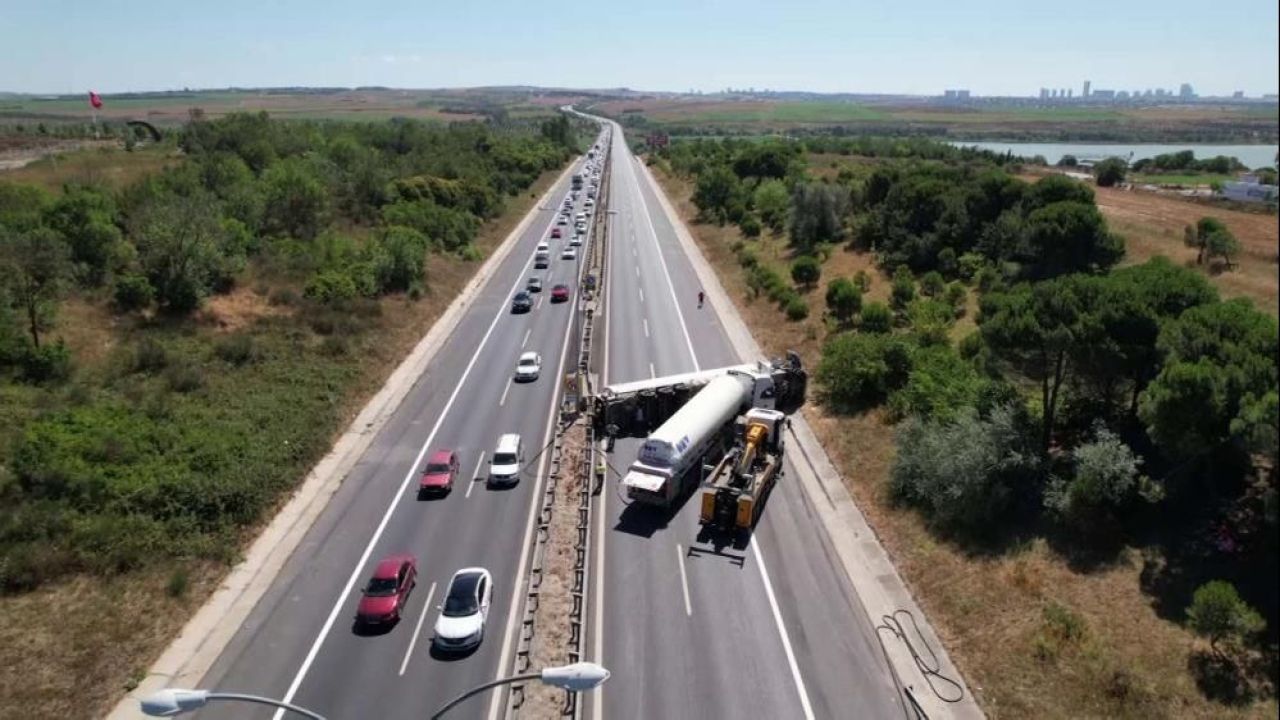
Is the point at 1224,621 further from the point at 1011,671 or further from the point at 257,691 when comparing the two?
the point at 257,691

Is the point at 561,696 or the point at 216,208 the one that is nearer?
the point at 561,696

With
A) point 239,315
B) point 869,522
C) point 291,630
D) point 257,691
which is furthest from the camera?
point 239,315

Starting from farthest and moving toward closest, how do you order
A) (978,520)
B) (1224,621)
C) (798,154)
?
(798,154), (978,520), (1224,621)

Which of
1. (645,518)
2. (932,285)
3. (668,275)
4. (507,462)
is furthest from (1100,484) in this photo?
(668,275)

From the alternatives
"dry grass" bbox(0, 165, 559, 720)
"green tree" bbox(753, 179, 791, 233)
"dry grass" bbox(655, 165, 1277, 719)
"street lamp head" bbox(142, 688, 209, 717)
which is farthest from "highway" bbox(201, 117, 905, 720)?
"green tree" bbox(753, 179, 791, 233)

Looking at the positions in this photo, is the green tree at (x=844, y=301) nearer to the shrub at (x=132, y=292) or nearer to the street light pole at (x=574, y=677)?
the street light pole at (x=574, y=677)

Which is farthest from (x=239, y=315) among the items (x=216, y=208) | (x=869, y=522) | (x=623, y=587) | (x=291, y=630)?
(x=869, y=522)

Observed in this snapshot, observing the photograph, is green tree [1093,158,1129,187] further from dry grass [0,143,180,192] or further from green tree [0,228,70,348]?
dry grass [0,143,180,192]
